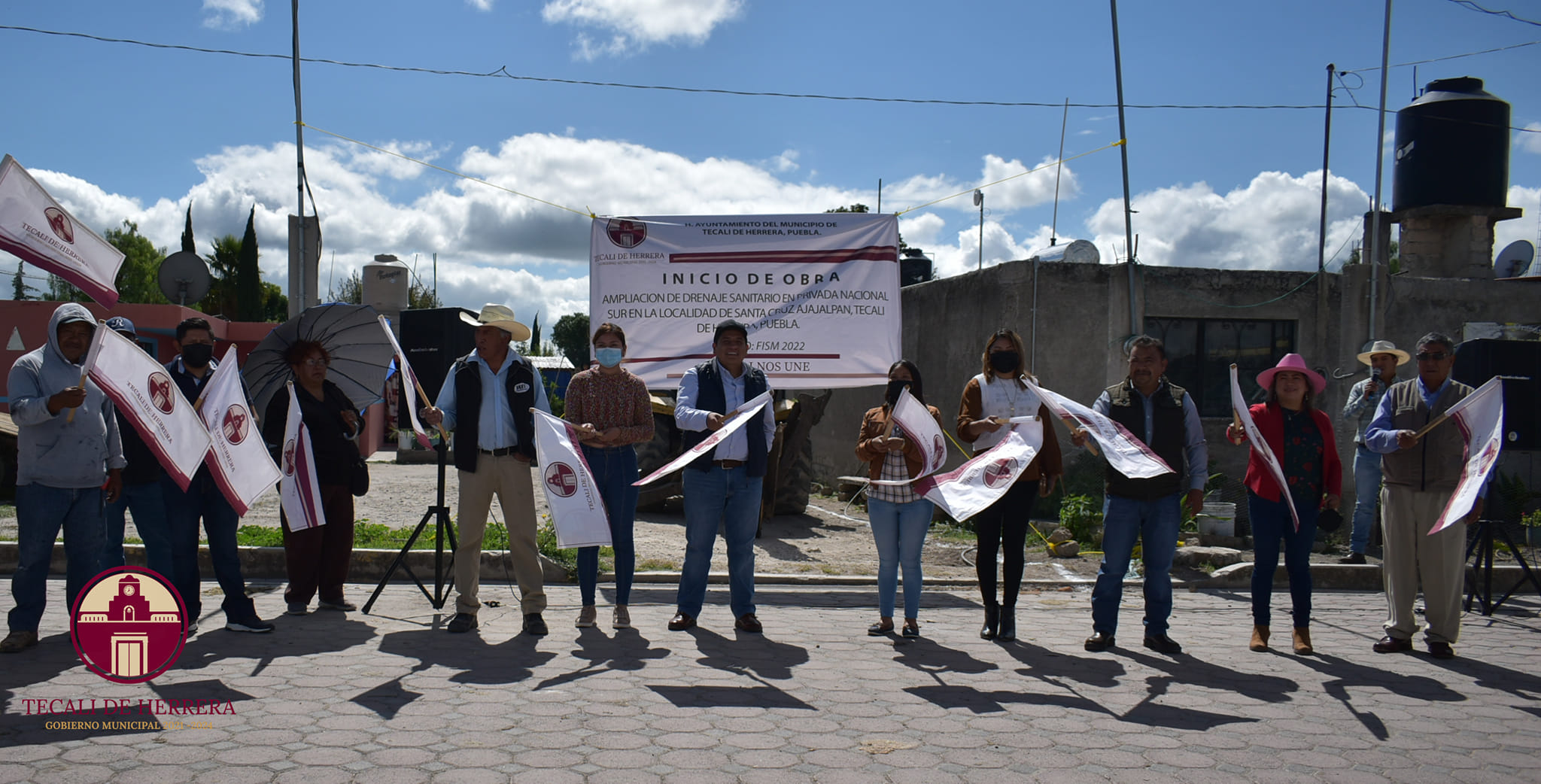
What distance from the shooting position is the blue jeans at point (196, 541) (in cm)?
568

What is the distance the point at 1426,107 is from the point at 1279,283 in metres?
6.60

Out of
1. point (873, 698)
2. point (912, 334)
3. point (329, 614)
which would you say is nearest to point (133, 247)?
point (912, 334)

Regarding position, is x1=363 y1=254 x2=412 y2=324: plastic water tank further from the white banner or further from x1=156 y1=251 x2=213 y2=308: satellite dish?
the white banner

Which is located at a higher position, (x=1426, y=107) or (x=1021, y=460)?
(x=1426, y=107)

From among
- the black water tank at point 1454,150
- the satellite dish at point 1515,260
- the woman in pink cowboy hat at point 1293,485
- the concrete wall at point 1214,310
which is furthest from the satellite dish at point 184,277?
the satellite dish at point 1515,260

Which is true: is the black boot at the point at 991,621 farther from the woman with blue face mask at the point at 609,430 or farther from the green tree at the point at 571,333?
the green tree at the point at 571,333

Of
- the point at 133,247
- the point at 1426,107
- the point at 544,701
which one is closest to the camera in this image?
the point at 544,701

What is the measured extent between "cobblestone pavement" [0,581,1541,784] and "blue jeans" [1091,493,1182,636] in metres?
0.22

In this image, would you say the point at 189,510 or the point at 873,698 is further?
the point at 189,510

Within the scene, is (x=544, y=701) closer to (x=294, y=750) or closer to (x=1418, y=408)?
(x=294, y=750)

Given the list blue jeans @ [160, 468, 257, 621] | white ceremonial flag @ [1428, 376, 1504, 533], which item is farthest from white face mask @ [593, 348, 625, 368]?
white ceremonial flag @ [1428, 376, 1504, 533]

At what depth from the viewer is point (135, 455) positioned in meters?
5.61

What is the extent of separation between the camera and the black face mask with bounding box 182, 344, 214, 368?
567 centimetres

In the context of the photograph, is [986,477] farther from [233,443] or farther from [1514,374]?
[1514,374]
